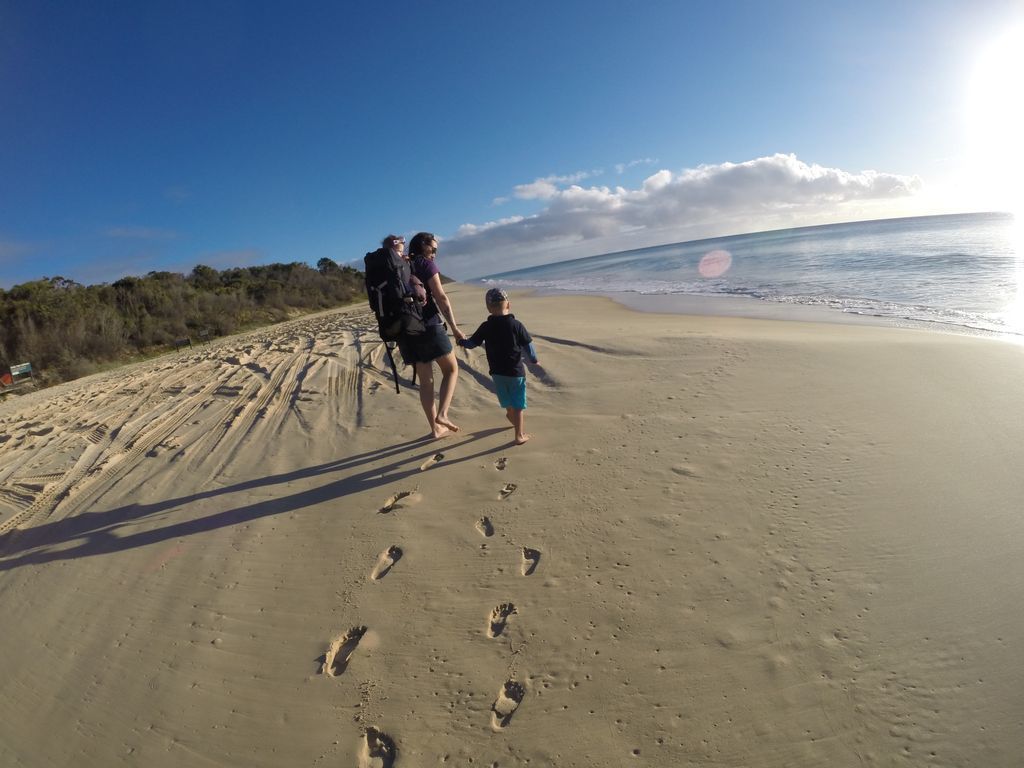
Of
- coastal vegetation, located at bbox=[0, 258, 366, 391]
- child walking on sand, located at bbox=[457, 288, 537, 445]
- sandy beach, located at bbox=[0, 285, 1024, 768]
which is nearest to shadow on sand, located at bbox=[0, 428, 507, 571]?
sandy beach, located at bbox=[0, 285, 1024, 768]

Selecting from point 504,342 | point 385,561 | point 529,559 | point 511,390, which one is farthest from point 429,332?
point 529,559

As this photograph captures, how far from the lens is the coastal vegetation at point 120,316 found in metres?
12.5

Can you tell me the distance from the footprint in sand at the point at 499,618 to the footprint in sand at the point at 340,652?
2.14 feet

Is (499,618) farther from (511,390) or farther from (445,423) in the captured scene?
(445,423)

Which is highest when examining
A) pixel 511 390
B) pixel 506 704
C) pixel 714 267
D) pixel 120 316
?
pixel 120 316

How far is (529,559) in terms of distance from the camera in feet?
9.23

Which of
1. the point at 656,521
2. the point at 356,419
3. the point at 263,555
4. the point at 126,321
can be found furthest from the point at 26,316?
the point at 656,521

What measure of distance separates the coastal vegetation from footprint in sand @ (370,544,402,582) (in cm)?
1367

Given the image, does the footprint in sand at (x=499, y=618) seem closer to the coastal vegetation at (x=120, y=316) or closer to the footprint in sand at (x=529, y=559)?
the footprint in sand at (x=529, y=559)

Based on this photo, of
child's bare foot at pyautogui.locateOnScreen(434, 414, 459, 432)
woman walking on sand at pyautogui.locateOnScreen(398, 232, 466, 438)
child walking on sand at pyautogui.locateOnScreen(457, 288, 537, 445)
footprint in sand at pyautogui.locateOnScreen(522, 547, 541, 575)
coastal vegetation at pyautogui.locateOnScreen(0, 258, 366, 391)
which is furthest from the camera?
coastal vegetation at pyautogui.locateOnScreen(0, 258, 366, 391)

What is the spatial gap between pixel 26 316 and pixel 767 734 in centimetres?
1910

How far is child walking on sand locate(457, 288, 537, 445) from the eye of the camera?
4.18 m

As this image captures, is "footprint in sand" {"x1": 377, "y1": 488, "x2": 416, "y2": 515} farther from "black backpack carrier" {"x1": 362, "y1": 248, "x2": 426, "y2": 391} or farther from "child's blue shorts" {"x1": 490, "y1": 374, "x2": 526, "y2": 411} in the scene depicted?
"black backpack carrier" {"x1": 362, "y1": 248, "x2": 426, "y2": 391}

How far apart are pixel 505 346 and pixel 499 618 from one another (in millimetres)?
2338
